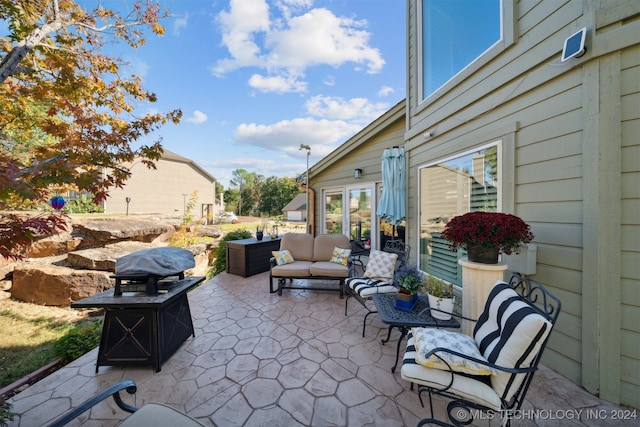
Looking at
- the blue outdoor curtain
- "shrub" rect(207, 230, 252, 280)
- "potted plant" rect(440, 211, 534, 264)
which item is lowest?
"shrub" rect(207, 230, 252, 280)

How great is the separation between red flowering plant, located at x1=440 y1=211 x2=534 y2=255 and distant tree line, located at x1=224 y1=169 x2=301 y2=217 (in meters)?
38.0

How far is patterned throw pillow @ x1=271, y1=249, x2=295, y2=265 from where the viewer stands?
456 cm

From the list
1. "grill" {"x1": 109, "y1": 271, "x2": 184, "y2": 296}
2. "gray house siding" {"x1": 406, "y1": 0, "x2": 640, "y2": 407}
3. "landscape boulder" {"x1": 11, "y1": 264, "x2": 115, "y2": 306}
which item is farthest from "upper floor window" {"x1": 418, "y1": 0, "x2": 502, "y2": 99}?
"landscape boulder" {"x1": 11, "y1": 264, "x2": 115, "y2": 306}

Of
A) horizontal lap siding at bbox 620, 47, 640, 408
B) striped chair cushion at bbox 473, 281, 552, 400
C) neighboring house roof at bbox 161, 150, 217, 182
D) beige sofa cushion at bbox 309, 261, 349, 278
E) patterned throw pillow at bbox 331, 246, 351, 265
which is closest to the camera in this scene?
striped chair cushion at bbox 473, 281, 552, 400

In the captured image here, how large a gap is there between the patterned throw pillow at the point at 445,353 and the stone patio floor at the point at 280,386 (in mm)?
527

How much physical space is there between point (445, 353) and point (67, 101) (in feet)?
15.4

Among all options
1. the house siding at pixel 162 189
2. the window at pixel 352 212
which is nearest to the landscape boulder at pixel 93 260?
the window at pixel 352 212

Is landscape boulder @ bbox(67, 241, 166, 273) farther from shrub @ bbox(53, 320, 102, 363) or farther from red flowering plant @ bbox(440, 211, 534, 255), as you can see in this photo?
red flowering plant @ bbox(440, 211, 534, 255)

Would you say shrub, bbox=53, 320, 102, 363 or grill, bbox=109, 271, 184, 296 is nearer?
grill, bbox=109, 271, 184, 296

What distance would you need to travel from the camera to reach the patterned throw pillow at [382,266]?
3732 millimetres

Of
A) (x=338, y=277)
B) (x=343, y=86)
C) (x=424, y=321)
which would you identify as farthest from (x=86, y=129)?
(x=343, y=86)

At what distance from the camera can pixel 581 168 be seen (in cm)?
196

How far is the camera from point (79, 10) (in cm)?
298

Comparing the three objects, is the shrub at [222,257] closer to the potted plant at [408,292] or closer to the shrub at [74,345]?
the shrub at [74,345]
